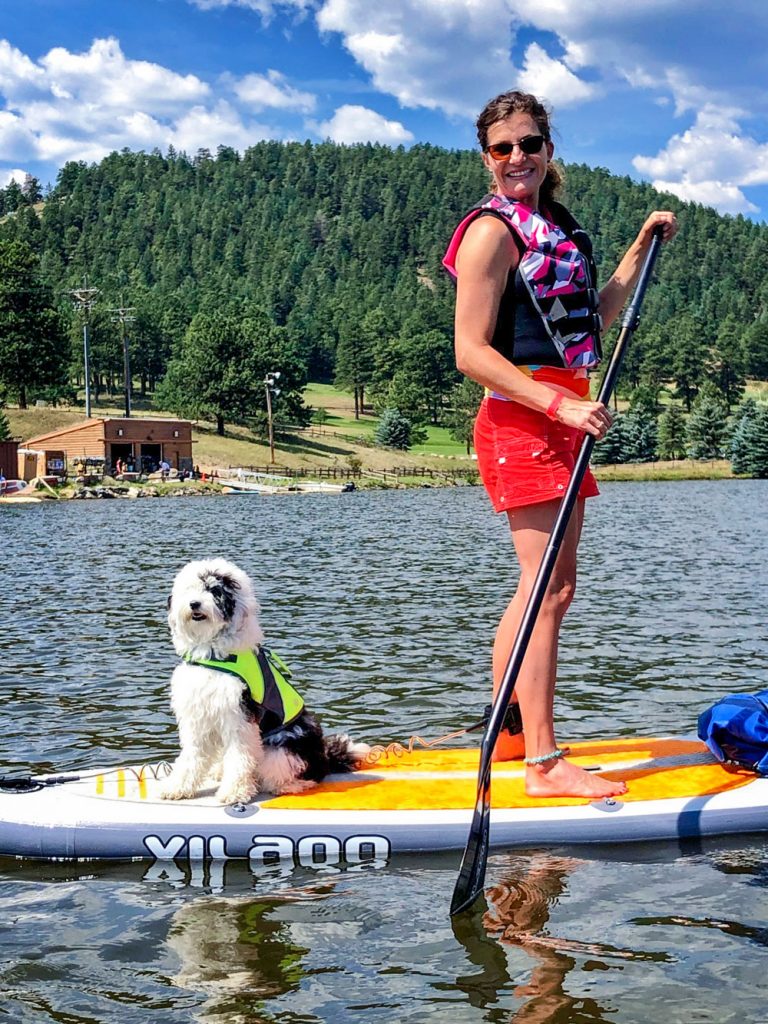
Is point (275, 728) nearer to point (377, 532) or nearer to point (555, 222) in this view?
point (555, 222)

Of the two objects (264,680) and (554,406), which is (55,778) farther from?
(554,406)

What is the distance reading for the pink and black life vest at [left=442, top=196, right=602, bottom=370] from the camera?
236 inches

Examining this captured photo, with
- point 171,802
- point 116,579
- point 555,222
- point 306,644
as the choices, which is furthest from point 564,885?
point 116,579

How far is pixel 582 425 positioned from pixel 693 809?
8.45 ft

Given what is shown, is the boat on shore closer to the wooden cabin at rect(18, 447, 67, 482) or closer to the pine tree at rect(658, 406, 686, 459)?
the wooden cabin at rect(18, 447, 67, 482)

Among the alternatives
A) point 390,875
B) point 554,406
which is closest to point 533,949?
point 390,875

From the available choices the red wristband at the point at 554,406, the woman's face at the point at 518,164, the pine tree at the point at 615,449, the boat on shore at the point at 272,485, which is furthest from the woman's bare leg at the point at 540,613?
the pine tree at the point at 615,449

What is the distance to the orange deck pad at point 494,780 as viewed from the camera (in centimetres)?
653

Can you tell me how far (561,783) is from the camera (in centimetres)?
660

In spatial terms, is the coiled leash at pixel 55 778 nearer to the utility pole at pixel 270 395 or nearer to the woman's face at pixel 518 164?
the woman's face at pixel 518 164

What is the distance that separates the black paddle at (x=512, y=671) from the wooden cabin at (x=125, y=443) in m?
81.2

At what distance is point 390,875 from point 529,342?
3.17 meters

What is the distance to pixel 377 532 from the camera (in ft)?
125

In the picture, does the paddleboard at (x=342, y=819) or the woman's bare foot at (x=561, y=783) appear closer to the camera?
the paddleboard at (x=342, y=819)
